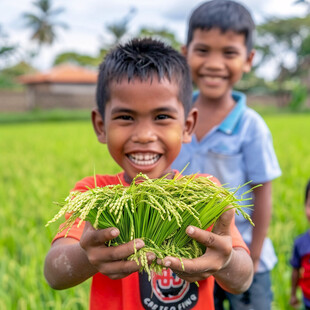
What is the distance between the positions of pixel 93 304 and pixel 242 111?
1.02 meters

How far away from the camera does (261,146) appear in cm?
179

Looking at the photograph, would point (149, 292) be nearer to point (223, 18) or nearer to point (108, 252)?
point (108, 252)

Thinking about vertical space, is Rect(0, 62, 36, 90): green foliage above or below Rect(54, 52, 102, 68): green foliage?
below

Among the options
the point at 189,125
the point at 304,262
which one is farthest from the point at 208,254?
the point at 304,262

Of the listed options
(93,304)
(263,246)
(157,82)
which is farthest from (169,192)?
(263,246)

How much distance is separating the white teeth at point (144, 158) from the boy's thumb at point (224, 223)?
30 centimetres

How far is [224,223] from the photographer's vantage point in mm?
1026

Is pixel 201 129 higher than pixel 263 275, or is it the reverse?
pixel 201 129

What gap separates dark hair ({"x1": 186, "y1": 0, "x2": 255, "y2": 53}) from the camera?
1861mm

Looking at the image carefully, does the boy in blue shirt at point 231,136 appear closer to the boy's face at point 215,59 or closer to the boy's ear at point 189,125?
the boy's face at point 215,59

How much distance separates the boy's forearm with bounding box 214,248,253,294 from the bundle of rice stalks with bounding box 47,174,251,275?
0.17m

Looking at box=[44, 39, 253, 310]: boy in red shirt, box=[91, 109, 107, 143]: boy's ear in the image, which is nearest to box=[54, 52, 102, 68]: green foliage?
box=[91, 109, 107, 143]: boy's ear

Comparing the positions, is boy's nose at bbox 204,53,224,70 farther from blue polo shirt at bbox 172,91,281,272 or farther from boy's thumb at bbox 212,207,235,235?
boy's thumb at bbox 212,207,235,235

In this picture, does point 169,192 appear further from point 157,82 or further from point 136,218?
point 157,82
